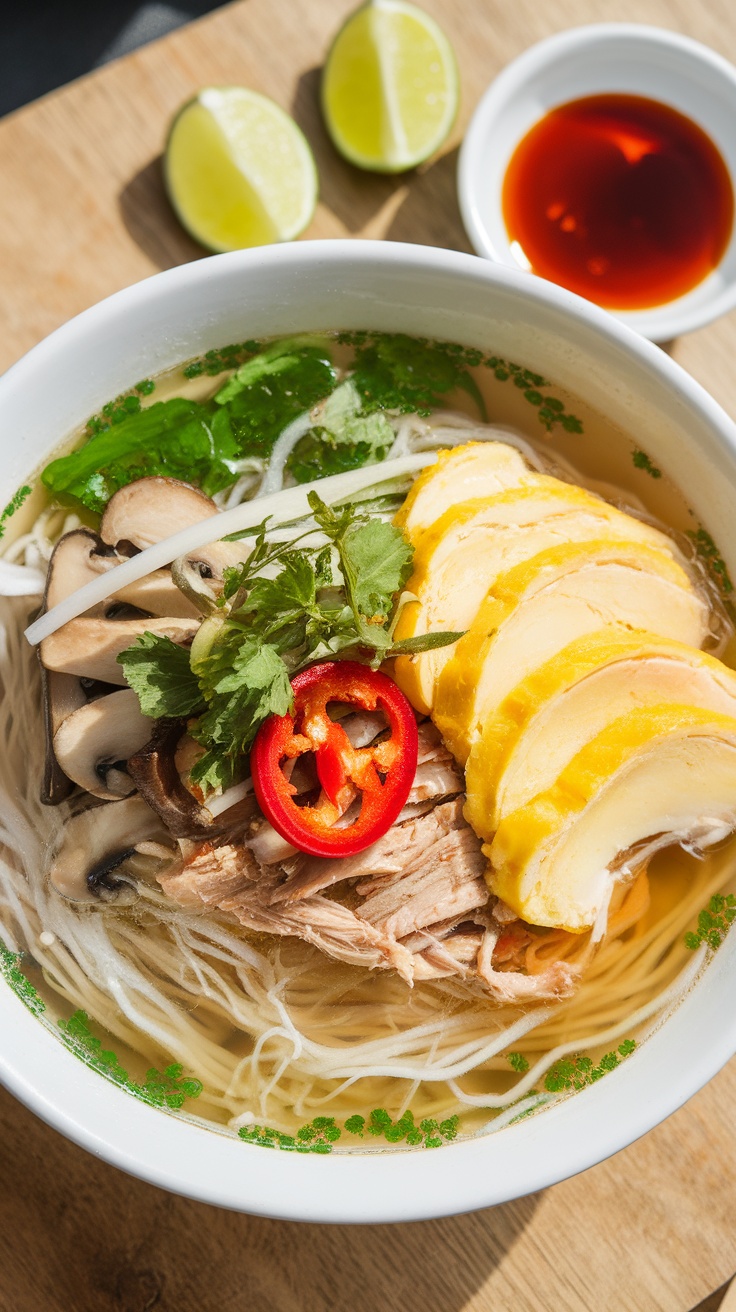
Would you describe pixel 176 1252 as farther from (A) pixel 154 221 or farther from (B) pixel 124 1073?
(A) pixel 154 221

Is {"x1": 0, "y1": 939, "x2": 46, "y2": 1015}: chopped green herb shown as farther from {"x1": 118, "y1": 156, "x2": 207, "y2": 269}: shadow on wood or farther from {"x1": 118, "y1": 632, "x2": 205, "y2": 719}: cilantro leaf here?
{"x1": 118, "y1": 156, "x2": 207, "y2": 269}: shadow on wood

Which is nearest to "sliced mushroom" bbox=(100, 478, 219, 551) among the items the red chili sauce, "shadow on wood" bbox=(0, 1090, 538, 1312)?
the red chili sauce

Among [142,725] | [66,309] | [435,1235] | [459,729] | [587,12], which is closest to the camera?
[459,729]

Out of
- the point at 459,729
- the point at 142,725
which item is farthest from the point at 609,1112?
the point at 142,725

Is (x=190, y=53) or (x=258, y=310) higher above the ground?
(x=190, y=53)

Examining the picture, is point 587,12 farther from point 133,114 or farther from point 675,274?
point 133,114

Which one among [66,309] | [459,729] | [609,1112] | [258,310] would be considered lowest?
[609,1112]

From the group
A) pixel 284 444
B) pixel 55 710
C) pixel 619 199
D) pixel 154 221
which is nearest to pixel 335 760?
pixel 55 710
